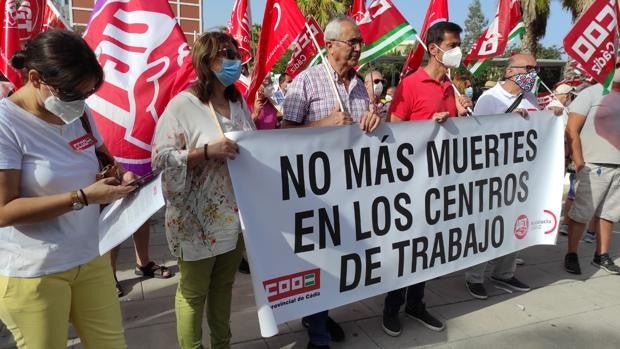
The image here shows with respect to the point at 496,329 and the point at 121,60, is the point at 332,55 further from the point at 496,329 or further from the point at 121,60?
the point at 496,329

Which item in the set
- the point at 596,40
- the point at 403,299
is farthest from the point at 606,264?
the point at 403,299

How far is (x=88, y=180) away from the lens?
1782mm

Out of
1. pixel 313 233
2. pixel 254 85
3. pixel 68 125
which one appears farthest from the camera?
pixel 254 85

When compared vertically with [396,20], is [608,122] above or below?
below

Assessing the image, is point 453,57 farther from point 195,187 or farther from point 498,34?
point 498,34

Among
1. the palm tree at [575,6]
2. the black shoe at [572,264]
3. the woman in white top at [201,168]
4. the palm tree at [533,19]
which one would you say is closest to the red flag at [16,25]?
the woman in white top at [201,168]

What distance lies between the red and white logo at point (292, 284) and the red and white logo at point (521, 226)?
1.84 m

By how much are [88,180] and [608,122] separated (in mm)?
4282

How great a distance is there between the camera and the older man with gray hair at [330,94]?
105 inches

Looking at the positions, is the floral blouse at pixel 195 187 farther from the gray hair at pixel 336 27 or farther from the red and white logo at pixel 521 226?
the red and white logo at pixel 521 226

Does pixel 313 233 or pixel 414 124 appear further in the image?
pixel 414 124

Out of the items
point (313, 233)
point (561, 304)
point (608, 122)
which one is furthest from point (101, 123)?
point (608, 122)

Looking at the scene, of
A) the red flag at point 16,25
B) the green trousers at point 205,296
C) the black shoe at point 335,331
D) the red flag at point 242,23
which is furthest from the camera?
the red flag at point 242,23

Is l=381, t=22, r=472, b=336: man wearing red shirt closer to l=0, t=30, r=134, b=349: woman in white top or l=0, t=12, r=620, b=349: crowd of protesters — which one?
l=0, t=12, r=620, b=349: crowd of protesters
